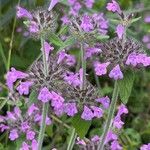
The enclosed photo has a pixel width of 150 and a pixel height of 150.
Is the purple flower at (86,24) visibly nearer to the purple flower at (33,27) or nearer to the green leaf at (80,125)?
the purple flower at (33,27)

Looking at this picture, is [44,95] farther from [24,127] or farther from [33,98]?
[24,127]

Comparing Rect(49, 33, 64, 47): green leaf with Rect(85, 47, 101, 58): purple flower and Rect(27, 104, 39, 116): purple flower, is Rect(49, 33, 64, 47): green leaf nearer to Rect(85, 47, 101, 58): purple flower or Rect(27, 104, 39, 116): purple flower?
Rect(85, 47, 101, 58): purple flower

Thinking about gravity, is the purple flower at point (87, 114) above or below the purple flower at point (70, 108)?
below

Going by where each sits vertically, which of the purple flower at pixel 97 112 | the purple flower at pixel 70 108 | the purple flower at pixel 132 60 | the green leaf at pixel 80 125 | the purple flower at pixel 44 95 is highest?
the purple flower at pixel 132 60

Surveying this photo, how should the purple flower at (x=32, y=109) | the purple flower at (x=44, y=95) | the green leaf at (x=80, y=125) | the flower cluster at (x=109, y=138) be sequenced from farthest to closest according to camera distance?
1. the purple flower at (x=32, y=109)
2. the flower cluster at (x=109, y=138)
3. the green leaf at (x=80, y=125)
4. the purple flower at (x=44, y=95)

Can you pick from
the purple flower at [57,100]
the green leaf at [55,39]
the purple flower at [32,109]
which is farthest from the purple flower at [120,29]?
the purple flower at [32,109]

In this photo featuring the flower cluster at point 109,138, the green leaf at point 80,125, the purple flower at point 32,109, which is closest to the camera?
the green leaf at point 80,125

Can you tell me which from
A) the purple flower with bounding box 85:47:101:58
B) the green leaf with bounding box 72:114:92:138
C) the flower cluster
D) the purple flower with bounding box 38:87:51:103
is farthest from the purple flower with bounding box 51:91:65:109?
the flower cluster
